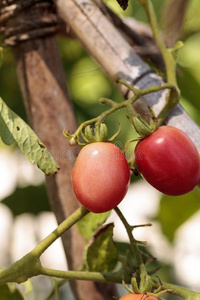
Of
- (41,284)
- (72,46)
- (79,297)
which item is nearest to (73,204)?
(79,297)

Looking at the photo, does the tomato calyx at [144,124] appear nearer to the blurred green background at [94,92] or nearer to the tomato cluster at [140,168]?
the tomato cluster at [140,168]

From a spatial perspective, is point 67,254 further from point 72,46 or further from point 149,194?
point 149,194

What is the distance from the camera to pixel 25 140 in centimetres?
61

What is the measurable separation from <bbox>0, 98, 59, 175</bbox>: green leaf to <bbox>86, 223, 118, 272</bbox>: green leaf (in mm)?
188

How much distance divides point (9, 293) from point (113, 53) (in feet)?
1.11

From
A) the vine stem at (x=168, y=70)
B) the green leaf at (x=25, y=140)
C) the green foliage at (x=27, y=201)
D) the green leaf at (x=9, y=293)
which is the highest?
the green leaf at (x=25, y=140)

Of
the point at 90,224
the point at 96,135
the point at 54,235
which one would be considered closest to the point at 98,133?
the point at 96,135

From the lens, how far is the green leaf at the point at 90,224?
79 centimetres

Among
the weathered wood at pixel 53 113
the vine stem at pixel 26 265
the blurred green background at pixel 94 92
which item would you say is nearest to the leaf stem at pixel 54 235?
the vine stem at pixel 26 265

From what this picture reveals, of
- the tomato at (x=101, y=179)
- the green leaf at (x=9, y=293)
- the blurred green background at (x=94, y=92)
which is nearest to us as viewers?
the tomato at (x=101, y=179)

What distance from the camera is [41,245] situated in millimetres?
615

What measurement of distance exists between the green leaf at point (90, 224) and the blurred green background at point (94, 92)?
31 cm

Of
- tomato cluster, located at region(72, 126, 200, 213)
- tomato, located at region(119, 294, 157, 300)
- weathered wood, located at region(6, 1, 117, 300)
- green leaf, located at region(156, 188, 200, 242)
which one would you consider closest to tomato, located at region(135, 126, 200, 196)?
tomato cluster, located at region(72, 126, 200, 213)

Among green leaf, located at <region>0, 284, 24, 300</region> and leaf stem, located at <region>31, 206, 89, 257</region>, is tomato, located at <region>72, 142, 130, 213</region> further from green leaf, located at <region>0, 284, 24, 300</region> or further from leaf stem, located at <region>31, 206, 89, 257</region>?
green leaf, located at <region>0, 284, 24, 300</region>
